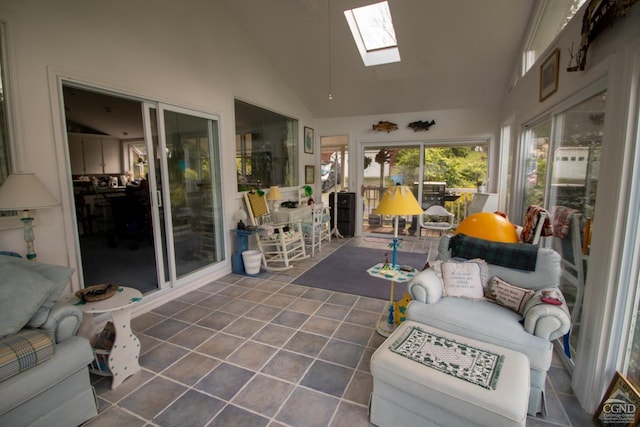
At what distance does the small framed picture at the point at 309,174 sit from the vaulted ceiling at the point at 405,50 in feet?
4.27

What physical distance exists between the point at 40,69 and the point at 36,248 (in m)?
1.29

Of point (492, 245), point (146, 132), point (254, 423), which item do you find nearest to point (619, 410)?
point (492, 245)

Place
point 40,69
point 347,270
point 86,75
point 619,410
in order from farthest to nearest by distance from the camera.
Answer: point 347,270 → point 86,75 → point 40,69 → point 619,410

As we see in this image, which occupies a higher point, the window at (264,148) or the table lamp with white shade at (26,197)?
the window at (264,148)

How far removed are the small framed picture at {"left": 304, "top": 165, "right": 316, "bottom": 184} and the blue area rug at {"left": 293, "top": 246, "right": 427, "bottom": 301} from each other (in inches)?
64.6

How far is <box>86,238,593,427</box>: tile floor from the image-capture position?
169cm

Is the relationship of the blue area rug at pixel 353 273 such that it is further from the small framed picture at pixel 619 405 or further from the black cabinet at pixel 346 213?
the small framed picture at pixel 619 405

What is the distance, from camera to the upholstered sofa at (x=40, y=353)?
55.1 inches

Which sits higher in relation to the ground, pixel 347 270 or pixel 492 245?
pixel 492 245

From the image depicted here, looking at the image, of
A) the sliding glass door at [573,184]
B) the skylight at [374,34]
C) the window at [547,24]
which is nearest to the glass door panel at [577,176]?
the sliding glass door at [573,184]

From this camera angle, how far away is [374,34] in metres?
4.40

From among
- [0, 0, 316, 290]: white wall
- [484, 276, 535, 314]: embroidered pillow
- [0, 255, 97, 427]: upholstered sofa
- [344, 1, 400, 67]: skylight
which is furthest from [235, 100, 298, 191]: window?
[484, 276, 535, 314]: embroidered pillow

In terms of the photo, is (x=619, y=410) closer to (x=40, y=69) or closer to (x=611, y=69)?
(x=611, y=69)

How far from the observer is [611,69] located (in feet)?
5.15
